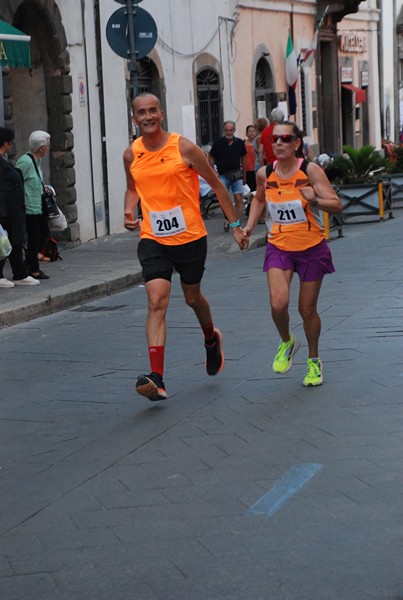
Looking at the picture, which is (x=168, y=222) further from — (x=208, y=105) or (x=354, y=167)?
(x=208, y=105)

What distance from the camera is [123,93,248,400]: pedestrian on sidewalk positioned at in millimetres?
7828

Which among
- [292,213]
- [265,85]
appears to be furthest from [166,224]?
[265,85]

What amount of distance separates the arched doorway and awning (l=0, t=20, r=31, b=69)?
281cm

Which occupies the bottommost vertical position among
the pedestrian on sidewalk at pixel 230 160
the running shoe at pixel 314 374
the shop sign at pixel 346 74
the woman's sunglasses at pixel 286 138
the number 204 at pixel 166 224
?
the running shoe at pixel 314 374

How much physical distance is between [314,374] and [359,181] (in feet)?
46.3

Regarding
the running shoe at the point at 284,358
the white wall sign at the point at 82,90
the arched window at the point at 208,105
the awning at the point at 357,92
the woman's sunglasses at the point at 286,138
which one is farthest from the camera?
the awning at the point at 357,92

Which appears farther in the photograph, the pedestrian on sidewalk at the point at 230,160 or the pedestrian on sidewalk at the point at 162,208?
the pedestrian on sidewalk at the point at 230,160

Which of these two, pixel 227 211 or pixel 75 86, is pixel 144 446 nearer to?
pixel 227 211

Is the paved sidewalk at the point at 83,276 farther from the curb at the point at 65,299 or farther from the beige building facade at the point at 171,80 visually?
the beige building facade at the point at 171,80

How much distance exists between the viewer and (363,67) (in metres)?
38.4

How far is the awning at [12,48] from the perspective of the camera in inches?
593

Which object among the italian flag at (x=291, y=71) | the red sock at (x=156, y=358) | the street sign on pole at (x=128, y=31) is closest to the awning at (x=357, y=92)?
the italian flag at (x=291, y=71)

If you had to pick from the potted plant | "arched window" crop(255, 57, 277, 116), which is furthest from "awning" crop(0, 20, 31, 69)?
"arched window" crop(255, 57, 277, 116)

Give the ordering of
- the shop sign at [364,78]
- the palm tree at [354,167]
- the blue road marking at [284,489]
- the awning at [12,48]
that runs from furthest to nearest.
Answer: 1. the shop sign at [364,78]
2. the palm tree at [354,167]
3. the awning at [12,48]
4. the blue road marking at [284,489]
